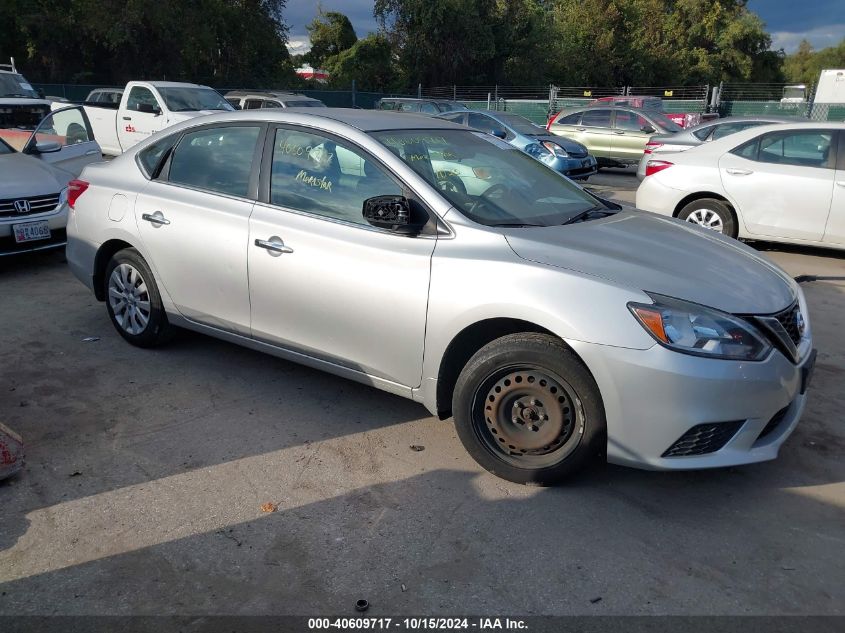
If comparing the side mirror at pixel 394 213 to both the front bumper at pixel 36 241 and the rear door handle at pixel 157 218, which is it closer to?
the rear door handle at pixel 157 218

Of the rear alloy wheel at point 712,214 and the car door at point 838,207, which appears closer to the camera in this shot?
the car door at point 838,207

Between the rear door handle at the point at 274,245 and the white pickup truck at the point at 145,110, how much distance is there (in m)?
10.3

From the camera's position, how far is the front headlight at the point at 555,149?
14230 mm

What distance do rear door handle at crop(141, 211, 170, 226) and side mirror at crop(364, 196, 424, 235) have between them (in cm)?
170

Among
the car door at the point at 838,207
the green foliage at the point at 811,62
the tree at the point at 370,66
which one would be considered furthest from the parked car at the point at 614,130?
the green foliage at the point at 811,62

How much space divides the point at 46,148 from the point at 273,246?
577 cm

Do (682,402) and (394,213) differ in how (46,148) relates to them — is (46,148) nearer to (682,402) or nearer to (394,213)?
(394,213)

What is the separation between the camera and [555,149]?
1441 cm

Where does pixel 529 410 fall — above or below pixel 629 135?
below

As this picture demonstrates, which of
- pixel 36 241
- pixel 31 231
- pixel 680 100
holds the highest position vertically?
pixel 680 100

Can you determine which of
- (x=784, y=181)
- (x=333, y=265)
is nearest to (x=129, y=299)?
(x=333, y=265)

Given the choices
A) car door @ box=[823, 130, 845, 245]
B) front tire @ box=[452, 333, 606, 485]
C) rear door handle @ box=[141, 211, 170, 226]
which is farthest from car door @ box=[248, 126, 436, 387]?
car door @ box=[823, 130, 845, 245]

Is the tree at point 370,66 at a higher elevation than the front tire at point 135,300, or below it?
higher

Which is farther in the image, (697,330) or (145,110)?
(145,110)
